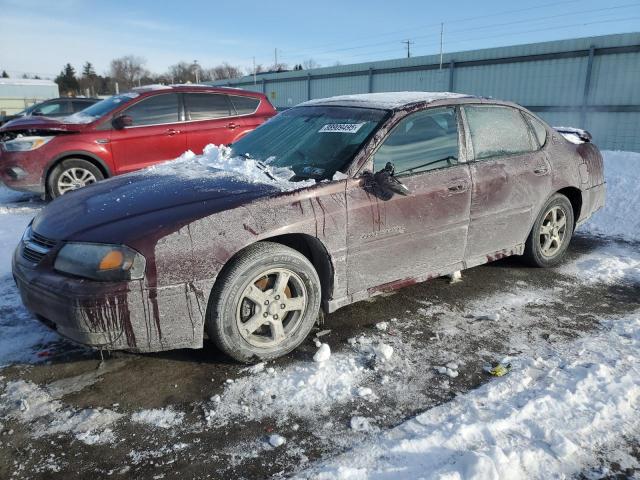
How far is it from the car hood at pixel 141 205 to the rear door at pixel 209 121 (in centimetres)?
442

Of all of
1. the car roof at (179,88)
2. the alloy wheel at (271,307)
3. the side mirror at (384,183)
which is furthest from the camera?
the car roof at (179,88)

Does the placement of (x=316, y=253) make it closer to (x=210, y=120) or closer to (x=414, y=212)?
(x=414, y=212)

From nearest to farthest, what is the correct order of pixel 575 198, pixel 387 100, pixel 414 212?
pixel 414 212 < pixel 387 100 < pixel 575 198

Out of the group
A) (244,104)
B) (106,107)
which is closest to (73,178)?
(106,107)

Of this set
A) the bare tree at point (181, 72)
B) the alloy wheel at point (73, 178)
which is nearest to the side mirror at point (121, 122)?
the alloy wheel at point (73, 178)

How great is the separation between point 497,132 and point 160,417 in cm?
338

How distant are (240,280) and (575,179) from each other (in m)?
3.55

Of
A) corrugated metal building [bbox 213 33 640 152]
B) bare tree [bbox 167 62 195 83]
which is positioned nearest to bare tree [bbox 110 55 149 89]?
bare tree [bbox 167 62 195 83]

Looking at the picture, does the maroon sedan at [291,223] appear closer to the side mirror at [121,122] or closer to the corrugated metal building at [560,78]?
the side mirror at [121,122]

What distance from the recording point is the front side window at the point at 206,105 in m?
7.80

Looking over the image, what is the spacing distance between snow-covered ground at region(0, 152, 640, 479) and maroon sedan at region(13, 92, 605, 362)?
0.36 meters

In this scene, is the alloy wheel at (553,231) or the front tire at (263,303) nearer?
the front tire at (263,303)

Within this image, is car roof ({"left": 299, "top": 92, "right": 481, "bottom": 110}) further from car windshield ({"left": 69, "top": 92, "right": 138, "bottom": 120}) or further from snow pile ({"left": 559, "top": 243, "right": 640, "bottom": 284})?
car windshield ({"left": 69, "top": 92, "right": 138, "bottom": 120})

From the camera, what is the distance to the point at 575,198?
493cm
